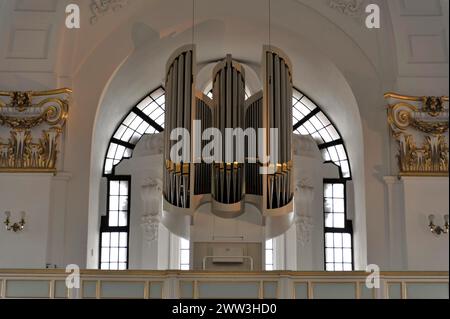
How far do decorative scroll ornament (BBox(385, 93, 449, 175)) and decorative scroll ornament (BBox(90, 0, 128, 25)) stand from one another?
5.13 m

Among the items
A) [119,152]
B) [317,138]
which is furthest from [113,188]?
[317,138]

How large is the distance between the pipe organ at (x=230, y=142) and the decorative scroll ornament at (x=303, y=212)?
2.38m

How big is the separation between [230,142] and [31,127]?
364cm

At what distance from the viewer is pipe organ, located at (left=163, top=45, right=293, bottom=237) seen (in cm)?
1380

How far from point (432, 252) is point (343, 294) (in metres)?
2.25

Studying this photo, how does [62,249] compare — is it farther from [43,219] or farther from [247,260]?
[247,260]

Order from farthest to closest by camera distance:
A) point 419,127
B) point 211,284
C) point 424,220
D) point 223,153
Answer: point 419,127, point 424,220, point 223,153, point 211,284

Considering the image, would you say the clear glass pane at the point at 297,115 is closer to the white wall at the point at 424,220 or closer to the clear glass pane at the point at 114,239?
the white wall at the point at 424,220

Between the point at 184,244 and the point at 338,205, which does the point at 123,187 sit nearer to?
the point at 184,244

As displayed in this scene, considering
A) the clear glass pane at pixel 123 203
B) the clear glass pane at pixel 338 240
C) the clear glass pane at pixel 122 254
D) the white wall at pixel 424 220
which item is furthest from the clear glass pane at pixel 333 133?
the clear glass pane at pixel 122 254

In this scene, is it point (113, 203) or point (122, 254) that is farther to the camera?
point (113, 203)

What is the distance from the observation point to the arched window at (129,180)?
17.2 meters

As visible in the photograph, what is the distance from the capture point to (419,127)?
50.5ft
